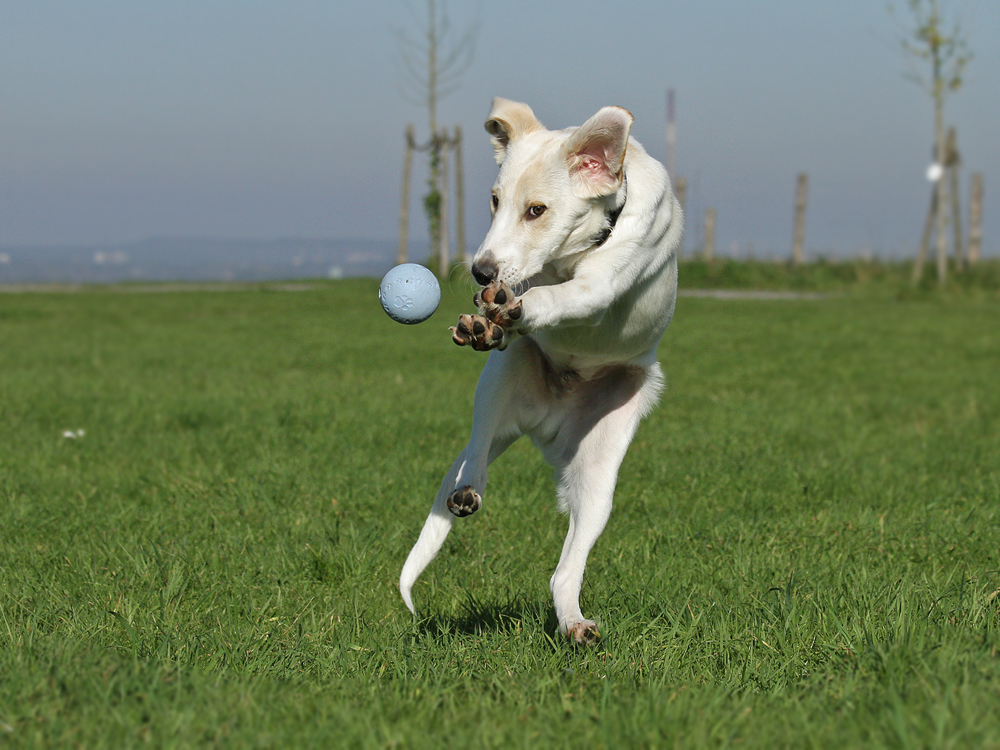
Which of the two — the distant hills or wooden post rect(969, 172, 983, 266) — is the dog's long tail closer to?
the distant hills

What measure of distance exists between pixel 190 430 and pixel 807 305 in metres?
15.5

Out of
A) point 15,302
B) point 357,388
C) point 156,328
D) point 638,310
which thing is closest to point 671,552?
point 638,310

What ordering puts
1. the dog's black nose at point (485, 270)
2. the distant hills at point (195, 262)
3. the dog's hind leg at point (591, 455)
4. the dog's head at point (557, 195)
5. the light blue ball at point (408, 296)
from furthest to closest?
1. the distant hills at point (195, 262)
2. the light blue ball at point (408, 296)
3. the dog's hind leg at point (591, 455)
4. the dog's head at point (557, 195)
5. the dog's black nose at point (485, 270)

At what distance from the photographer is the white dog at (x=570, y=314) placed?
3338 millimetres

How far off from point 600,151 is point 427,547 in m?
1.69

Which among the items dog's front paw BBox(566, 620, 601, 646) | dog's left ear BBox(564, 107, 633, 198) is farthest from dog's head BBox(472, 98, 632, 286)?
dog's front paw BBox(566, 620, 601, 646)

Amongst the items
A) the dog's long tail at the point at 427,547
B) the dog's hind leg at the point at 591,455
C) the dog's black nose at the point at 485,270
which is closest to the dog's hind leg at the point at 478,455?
the dog's long tail at the point at 427,547

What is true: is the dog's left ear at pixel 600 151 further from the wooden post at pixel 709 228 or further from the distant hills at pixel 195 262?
the wooden post at pixel 709 228

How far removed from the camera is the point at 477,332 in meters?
2.93

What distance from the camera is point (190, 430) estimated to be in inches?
295

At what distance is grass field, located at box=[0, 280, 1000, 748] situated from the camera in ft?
7.95

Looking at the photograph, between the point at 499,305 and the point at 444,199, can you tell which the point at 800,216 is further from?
the point at 499,305

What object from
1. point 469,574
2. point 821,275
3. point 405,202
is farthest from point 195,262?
point 469,574

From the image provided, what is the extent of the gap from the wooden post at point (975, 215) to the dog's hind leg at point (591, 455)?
26685mm
